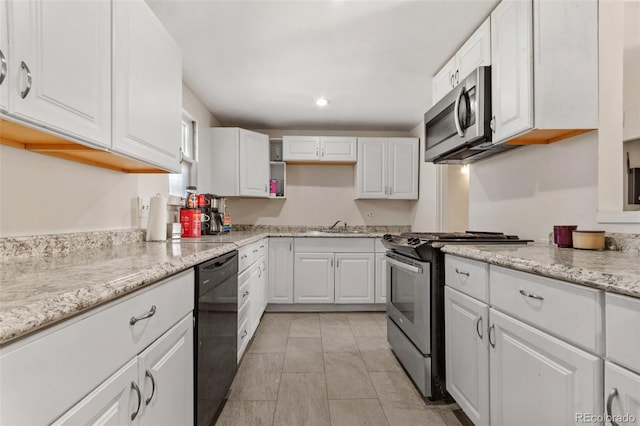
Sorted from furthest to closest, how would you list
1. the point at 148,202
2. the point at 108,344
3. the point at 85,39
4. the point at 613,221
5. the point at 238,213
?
the point at 238,213
the point at 148,202
the point at 613,221
the point at 85,39
the point at 108,344

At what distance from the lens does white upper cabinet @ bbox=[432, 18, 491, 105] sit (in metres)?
1.86

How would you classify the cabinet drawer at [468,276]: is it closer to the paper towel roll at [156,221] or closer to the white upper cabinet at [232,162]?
the paper towel roll at [156,221]

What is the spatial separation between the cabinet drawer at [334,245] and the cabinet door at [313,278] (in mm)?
60

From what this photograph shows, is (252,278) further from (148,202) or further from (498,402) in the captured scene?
(498,402)

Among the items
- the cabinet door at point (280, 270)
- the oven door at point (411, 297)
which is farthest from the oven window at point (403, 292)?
the cabinet door at point (280, 270)

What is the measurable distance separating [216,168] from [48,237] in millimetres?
2517

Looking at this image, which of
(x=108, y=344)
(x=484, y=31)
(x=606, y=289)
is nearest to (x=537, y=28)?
(x=484, y=31)

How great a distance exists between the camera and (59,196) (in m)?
1.40

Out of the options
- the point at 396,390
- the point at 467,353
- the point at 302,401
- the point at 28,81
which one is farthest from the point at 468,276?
the point at 28,81

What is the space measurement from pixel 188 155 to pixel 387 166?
2434 millimetres

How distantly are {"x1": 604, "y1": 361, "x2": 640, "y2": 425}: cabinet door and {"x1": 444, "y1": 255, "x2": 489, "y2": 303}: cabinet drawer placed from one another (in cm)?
58

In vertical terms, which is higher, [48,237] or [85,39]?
[85,39]

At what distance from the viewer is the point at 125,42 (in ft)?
4.38

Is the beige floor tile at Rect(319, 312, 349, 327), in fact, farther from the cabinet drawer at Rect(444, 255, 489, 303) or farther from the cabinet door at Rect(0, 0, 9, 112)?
the cabinet door at Rect(0, 0, 9, 112)
